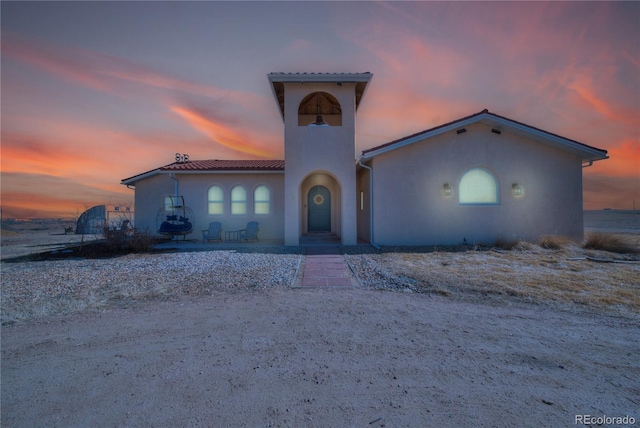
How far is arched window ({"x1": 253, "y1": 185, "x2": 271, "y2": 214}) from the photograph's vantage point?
44.4ft

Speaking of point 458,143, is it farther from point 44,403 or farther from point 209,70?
point 44,403

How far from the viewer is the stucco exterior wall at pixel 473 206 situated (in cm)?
1083

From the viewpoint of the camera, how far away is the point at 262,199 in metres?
13.6

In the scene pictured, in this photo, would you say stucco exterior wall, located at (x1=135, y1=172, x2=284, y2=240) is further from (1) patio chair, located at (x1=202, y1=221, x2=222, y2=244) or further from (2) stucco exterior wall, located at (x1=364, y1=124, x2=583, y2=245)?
(2) stucco exterior wall, located at (x1=364, y1=124, x2=583, y2=245)

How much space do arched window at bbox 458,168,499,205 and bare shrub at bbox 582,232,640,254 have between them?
3291mm

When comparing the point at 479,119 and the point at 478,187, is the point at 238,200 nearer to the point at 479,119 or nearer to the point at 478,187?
the point at 478,187

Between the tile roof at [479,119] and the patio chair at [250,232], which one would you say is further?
the patio chair at [250,232]

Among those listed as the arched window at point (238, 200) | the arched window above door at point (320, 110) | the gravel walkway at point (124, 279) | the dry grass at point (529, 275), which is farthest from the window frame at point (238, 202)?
the dry grass at point (529, 275)

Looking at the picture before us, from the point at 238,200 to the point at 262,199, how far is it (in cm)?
117

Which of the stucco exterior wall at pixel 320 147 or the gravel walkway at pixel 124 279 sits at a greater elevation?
the stucco exterior wall at pixel 320 147

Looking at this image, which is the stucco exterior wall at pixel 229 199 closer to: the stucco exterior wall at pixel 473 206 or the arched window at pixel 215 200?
the arched window at pixel 215 200

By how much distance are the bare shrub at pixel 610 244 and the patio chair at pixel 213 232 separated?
14574mm
